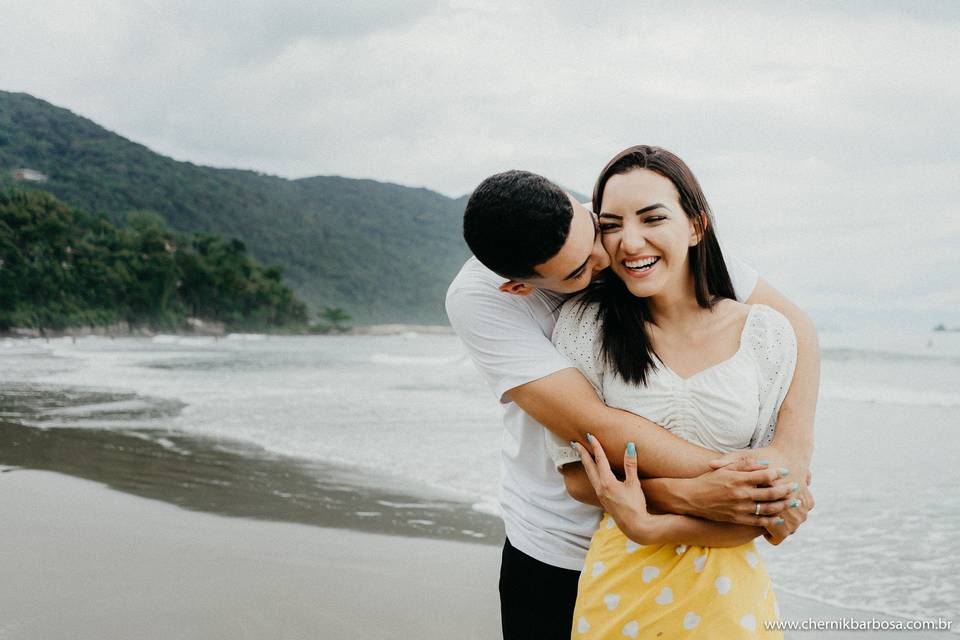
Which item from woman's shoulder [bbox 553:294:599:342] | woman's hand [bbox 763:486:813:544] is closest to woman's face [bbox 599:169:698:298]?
woman's shoulder [bbox 553:294:599:342]

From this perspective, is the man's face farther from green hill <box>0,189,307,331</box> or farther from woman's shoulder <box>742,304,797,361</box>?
green hill <box>0,189,307,331</box>

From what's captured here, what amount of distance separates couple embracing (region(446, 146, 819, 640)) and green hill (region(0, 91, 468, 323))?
8113 cm

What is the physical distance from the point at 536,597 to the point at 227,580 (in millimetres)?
2346

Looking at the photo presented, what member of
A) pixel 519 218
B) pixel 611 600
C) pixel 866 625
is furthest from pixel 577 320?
pixel 866 625

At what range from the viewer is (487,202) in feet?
5.21

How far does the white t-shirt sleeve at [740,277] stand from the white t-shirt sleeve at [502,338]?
1.73ft

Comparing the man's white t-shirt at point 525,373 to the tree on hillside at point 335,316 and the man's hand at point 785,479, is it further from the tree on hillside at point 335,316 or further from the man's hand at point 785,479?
the tree on hillside at point 335,316

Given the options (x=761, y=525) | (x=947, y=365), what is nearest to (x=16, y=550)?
(x=761, y=525)

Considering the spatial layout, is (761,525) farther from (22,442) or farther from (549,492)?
(22,442)

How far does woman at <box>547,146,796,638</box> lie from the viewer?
153 cm

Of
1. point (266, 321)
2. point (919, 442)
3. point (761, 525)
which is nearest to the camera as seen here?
point (761, 525)

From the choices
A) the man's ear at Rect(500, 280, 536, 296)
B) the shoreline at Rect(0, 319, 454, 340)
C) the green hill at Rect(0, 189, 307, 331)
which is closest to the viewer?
the man's ear at Rect(500, 280, 536, 296)

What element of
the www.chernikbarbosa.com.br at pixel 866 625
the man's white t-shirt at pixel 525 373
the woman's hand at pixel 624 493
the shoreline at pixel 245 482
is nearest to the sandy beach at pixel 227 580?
the www.chernikbarbosa.com.br at pixel 866 625

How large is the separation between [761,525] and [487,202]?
87cm
